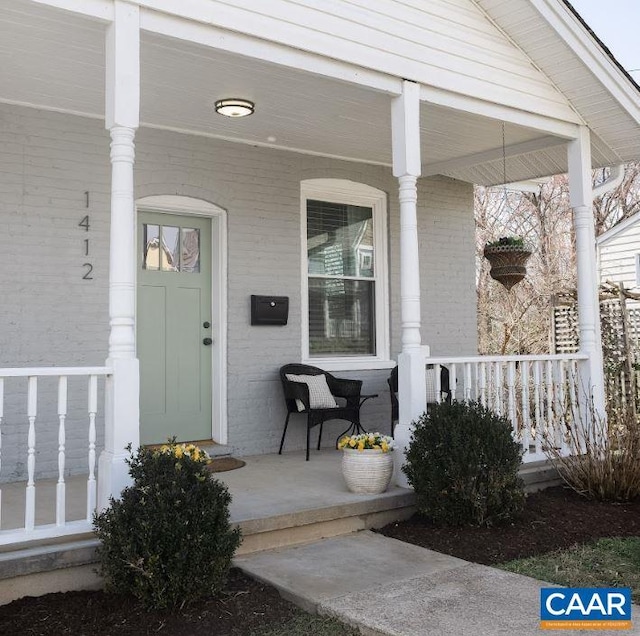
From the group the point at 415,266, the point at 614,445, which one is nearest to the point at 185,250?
the point at 415,266

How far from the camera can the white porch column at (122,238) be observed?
3.46 meters

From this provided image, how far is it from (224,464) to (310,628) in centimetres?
257

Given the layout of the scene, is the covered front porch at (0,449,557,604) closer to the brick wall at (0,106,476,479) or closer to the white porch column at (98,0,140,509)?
the white porch column at (98,0,140,509)

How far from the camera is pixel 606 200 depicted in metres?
16.5

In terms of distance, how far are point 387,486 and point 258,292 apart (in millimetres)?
2131

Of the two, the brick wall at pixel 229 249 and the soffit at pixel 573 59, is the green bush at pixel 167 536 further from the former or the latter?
the soffit at pixel 573 59

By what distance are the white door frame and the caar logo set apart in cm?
322

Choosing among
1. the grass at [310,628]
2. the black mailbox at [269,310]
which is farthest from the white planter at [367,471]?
the black mailbox at [269,310]

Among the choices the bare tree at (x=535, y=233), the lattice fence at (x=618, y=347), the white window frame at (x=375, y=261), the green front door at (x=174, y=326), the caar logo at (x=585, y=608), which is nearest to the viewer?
the caar logo at (x=585, y=608)

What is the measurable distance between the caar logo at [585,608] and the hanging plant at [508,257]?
11.2 ft

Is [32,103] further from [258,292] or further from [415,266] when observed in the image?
[415,266]

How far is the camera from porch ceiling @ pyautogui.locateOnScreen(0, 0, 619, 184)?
154 inches

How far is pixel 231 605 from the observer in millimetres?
3123

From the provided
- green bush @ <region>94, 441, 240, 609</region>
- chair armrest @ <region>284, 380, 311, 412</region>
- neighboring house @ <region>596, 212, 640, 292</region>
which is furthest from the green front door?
neighboring house @ <region>596, 212, 640, 292</region>
